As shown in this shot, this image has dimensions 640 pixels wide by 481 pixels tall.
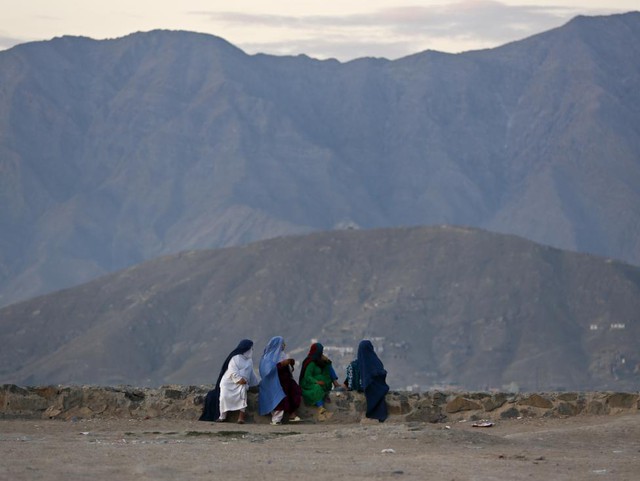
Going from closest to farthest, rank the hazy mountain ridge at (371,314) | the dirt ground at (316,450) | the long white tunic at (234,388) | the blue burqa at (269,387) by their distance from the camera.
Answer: the dirt ground at (316,450), the long white tunic at (234,388), the blue burqa at (269,387), the hazy mountain ridge at (371,314)

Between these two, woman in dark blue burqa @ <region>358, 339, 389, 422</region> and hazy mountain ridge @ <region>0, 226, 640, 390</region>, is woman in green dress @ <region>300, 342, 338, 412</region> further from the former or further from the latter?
hazy mountain ridge @ <region>0, 226, 640, 390</region>

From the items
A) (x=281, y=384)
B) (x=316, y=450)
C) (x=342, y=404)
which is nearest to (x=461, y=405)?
(x=342, y=404)

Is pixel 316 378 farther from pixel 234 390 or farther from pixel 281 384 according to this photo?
pixel 234 390

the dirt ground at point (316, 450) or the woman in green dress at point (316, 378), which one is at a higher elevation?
the woman in green dress at point (316, 378)

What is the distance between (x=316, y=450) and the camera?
16.7m

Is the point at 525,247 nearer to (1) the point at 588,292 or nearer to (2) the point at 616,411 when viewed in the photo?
(1) the point at 588,292

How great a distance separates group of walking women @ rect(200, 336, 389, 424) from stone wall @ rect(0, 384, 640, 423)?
202mm

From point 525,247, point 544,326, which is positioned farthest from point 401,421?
point 525,247

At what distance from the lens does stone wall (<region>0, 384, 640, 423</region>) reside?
20344 mm

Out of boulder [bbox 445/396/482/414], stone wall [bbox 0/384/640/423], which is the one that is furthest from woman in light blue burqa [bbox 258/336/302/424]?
boulder [bbox 445/396/482/414]

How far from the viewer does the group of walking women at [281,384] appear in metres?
19.8

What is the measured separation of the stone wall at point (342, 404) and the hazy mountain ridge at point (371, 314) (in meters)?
96.6

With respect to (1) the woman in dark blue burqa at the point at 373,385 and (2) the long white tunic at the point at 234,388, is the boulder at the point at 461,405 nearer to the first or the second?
(1) the woman in dark blue burqa at the point at 373,385

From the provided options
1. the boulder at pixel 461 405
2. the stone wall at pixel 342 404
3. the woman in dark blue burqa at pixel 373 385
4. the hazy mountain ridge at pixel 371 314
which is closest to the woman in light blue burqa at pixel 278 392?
the stone wall at pixel 342 404
